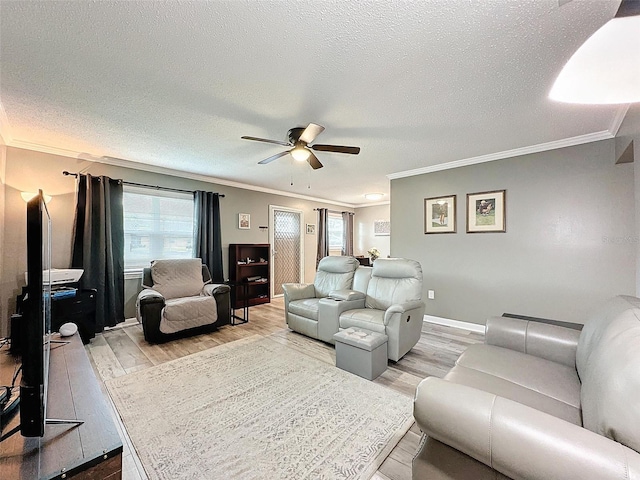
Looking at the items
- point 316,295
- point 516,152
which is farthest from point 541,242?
point 316,295

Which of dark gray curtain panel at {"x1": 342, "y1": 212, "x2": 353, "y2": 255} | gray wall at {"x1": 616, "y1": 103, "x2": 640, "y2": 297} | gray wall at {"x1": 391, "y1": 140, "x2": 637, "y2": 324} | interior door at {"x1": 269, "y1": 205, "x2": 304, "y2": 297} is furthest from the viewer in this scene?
dark gray curtain panel at {"x1": 342, "y1": 212, "x2": 353, "y2": 255}

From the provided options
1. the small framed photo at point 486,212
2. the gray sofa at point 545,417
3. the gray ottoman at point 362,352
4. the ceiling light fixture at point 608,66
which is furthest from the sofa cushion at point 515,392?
the small framed photo at point 486,212

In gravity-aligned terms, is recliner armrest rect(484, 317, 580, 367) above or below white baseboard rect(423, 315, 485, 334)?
above

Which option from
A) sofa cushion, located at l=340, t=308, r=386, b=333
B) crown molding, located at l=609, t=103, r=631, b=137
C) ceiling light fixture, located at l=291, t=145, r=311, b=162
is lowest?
sofa cushion, located at l=340, t=308, r=386, b=333

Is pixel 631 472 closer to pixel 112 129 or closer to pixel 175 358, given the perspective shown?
pixel 175 358

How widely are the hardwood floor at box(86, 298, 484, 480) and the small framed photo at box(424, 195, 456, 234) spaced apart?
1495 mm

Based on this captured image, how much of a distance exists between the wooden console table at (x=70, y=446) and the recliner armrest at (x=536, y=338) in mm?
2239

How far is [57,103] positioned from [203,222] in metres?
2.49

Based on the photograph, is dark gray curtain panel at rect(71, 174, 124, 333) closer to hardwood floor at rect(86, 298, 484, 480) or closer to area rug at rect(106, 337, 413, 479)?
hardwood floor at rect(86, 298, 484, 480)

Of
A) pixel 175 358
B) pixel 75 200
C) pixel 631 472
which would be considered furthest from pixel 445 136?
pixel 75 200

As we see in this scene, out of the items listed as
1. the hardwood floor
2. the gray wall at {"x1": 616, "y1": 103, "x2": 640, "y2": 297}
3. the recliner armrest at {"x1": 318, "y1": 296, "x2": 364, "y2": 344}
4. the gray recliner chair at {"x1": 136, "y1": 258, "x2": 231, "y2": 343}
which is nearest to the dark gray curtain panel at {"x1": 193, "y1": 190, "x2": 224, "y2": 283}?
the gray recliner chair at {"x1": 136, "y1": 258, "x2": 231, "y2": 343}

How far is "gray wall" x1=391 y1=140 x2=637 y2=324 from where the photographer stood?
2816mm

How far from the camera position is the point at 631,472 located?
2.12 feet

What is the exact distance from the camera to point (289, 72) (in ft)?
5.98
